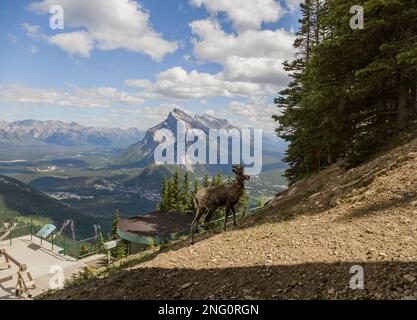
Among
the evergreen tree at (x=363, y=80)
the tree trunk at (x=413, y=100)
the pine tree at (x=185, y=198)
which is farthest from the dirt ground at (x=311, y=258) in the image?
the pine tree at (x=185, y=198)

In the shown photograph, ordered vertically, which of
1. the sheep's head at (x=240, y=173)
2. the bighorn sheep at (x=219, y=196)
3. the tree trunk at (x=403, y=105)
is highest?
the tree trunk at (x=403, y=105)

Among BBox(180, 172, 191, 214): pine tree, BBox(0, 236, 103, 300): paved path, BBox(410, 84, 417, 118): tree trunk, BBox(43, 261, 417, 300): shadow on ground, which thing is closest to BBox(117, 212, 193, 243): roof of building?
BBox(0, 236, 103, 300): paved path

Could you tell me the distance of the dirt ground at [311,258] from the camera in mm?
6223

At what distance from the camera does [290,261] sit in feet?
24.9

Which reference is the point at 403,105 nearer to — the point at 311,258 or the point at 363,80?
the point at 363,80

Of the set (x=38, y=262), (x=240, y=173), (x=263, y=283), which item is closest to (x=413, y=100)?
(x=240, y=173)

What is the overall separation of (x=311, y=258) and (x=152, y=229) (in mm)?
22827

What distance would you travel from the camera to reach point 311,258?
24.5ft

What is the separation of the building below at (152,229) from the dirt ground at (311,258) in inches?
625

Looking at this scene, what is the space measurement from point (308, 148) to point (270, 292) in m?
18.8

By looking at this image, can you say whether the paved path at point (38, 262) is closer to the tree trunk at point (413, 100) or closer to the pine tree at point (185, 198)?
the tree trunk at point (413, 100)
